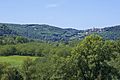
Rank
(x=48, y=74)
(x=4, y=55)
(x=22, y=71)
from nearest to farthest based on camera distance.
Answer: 1. (x=48, y=74)
2. (x=22, y=71)
3. (x=4, y=55)

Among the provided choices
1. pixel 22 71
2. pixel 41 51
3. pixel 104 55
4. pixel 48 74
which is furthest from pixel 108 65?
pixel 41 51

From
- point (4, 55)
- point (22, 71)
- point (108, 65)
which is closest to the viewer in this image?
point (108, 65)

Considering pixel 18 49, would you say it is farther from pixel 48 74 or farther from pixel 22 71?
pixel 48 74

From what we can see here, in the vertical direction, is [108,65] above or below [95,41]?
below

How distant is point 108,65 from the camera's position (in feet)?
170

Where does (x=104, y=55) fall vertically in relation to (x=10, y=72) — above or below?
above

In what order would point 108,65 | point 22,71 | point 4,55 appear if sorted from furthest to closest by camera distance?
point 4,55
point 22,71
point 108,65

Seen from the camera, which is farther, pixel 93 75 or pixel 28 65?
pixel 28 65

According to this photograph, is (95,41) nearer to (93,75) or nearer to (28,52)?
(93,75)

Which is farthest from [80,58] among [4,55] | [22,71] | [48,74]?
[4,55]

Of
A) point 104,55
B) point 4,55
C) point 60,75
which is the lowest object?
point 4,55

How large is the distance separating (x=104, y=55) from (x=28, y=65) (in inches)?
1206

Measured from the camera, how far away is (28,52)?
588ft

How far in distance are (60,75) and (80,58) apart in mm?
4354
